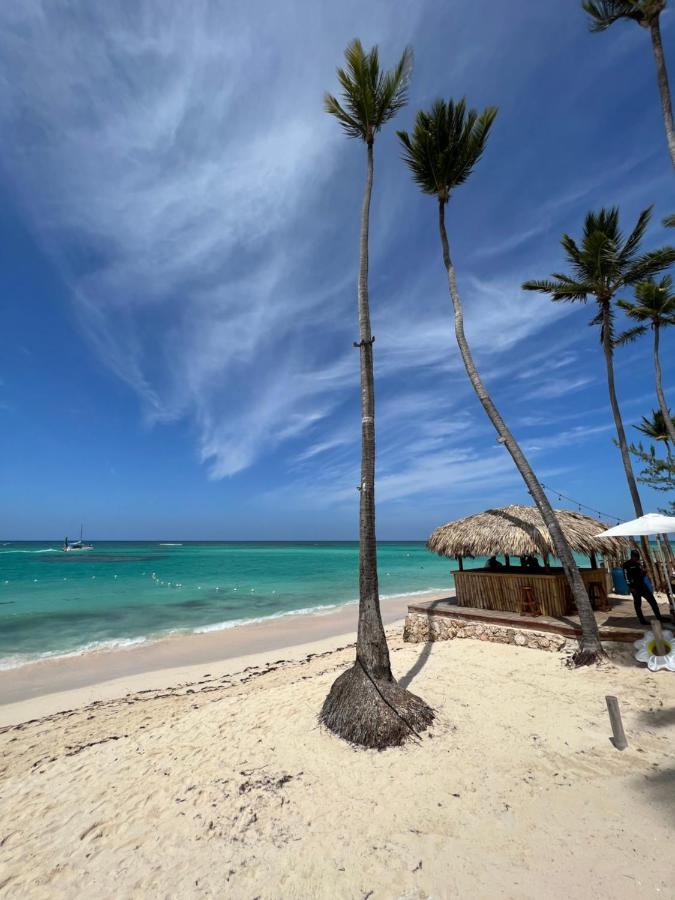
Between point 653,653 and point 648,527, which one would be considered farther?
point 648,527

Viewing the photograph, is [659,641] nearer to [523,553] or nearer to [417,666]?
[523,553]

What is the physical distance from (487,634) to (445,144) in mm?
11854

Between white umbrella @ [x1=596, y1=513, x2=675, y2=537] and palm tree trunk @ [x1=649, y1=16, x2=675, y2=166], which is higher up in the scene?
palm tree trunk @ [x1=649, y1=16, x2=675, y2=166]

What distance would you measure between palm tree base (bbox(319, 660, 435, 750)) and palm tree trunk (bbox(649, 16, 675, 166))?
32.2 feet

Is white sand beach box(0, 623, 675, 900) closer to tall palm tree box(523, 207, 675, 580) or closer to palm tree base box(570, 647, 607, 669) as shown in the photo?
palm tree base box(570, 647, 607, 669)

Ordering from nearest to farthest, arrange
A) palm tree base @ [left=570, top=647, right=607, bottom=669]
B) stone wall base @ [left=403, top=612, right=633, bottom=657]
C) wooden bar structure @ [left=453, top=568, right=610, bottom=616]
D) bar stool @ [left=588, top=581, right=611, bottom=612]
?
palm tree base @ [left=570, top=647, right=607, bottom=669]
stone wall base @ [left=403, top=612, right=633, bottom=657]
wooden bar structure @ [left=453, top=568, right=610, bottom=616]
bar stool @ [left=588, top=581, right=611, bottom=612]

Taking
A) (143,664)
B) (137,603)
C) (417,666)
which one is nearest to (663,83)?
(417,666)

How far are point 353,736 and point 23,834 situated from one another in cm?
358

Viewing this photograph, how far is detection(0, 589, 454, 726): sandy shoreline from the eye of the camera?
894cm

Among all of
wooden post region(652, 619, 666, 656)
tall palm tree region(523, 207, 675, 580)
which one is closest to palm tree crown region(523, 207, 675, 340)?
tall palm tree region(523, 207, 675, 580)

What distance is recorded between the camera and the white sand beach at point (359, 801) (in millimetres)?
3270

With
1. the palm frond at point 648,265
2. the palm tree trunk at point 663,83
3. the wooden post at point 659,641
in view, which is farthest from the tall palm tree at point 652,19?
the wooden post at point 659,641

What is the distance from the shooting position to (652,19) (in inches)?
286

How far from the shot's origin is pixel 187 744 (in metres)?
5.78
